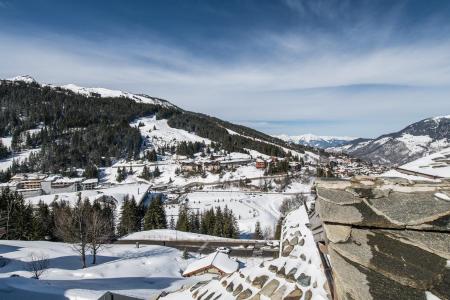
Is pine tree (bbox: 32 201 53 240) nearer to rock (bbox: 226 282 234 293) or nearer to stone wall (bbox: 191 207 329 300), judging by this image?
stone wall (bbox: 191 207 329 300)

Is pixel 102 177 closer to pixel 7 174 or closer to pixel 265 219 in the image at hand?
pixel 7 174

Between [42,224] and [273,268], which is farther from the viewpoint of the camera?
[42,224]

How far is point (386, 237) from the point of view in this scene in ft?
7.69

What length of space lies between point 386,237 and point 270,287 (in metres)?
1.10

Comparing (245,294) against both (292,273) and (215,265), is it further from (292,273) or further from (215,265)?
(215,265)

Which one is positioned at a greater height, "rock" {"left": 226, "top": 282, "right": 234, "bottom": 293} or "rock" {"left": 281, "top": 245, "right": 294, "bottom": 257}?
"rock" {"left": 281, "top": 245, "right": 294, "bottom": 257}

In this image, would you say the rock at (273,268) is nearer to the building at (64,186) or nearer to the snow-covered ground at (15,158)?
the building at (64,186)

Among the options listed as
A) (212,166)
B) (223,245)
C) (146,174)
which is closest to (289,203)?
(223,245)

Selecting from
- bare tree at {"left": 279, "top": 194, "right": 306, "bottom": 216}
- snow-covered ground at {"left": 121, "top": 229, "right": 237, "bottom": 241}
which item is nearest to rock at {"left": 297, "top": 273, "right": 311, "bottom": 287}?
snow-covered ground at {"left": 121, "top": 229, "right": 237, "bottom": 241}

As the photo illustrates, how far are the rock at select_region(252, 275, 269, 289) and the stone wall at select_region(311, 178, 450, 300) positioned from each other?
62 centimetres

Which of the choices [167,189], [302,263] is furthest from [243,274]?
[167,189]

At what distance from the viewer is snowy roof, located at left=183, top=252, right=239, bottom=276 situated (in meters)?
29.5

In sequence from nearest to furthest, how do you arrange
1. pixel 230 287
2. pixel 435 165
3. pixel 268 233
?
pixel 230 287 < pixel 435 165 < pixel 268 233

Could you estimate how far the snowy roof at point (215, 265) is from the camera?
29500mm
